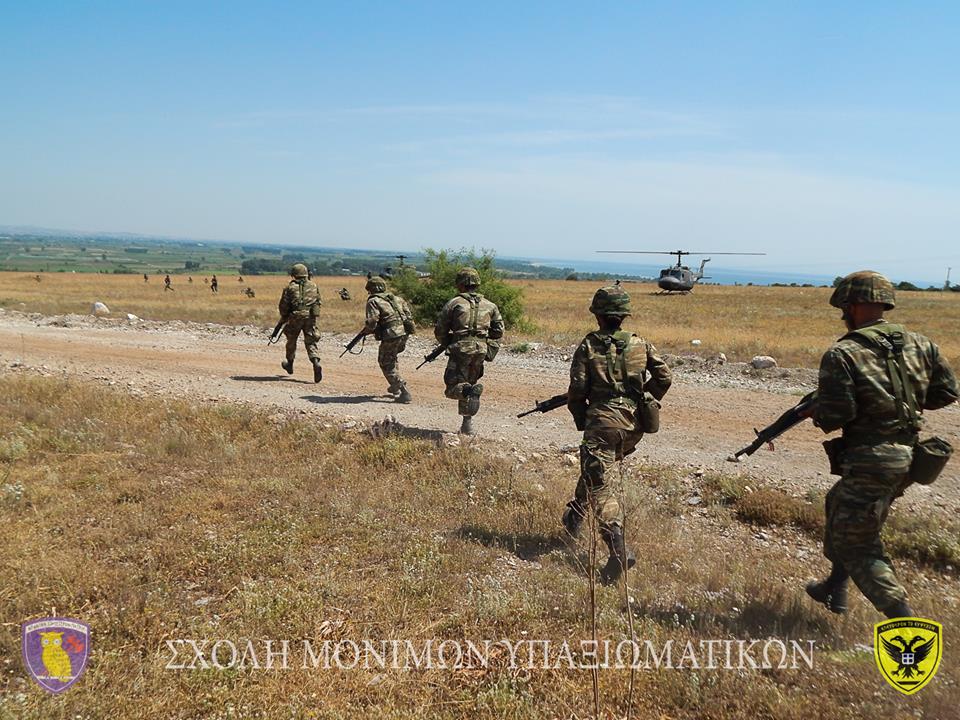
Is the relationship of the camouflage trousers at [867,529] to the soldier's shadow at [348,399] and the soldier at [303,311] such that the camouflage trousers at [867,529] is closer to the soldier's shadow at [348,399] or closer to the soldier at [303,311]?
the soldier's shadow at [348,399]

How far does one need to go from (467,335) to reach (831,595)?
5.04m

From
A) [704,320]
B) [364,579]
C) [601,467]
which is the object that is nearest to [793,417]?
[601,467]

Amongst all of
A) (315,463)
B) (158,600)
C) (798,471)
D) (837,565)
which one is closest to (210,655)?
(158,600)

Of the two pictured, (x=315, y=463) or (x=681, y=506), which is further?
(x=315, y=463)

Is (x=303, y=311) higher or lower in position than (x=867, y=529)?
higher

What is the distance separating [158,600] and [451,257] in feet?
61.3

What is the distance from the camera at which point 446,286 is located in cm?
2117

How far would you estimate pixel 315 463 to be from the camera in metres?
7.30

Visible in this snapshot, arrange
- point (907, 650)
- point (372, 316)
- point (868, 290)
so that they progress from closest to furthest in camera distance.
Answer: point (907, 650) < point (868, 290) < point (372, 316)

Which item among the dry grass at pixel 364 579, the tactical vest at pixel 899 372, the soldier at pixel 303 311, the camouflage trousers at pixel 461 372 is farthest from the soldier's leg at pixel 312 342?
the tactical vest at pixel 899 372

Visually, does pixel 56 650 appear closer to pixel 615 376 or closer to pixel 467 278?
pixel 615 376

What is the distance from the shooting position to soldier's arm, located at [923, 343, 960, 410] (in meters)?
4.09

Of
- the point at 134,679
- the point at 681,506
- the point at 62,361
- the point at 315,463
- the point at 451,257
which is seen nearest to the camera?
the point at 134,679

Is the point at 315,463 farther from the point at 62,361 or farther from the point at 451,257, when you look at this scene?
the point at 451,257
